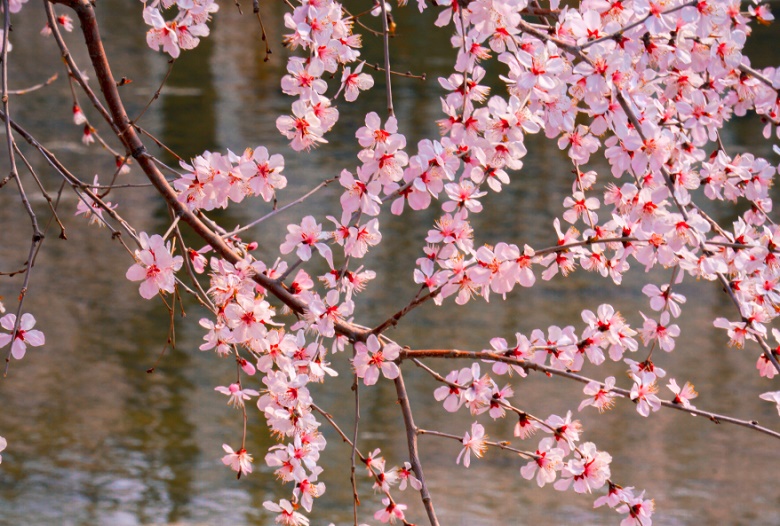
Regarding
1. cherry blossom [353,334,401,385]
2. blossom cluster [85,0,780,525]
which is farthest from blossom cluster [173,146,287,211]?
cherry blossom [353,334,401,385]

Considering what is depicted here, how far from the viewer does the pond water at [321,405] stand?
475 cm

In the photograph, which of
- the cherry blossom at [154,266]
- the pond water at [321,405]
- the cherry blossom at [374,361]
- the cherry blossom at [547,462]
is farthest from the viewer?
the pond water at [321,405]

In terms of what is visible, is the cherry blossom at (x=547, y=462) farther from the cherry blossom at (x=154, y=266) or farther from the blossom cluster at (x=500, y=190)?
the cherry blossom at (x=154, y=266)

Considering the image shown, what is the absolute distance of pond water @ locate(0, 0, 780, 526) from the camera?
475 cm

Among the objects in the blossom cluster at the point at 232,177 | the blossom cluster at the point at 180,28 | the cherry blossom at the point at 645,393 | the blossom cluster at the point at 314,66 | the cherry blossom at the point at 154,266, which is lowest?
the cherry blossom at the point at 645,393

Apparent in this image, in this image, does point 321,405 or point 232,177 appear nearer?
point 232,177

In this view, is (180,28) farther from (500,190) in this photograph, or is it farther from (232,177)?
(500,190)

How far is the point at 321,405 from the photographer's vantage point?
5664 millimetres

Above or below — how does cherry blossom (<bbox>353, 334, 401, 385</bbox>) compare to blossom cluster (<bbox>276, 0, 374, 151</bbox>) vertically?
below

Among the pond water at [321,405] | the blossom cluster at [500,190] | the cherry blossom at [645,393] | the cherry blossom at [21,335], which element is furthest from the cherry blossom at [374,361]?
the pond water at [321,405]

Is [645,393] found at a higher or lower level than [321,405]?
lower

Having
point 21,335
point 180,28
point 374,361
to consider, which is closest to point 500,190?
point 374,361

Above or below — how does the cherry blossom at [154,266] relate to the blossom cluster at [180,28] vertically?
below

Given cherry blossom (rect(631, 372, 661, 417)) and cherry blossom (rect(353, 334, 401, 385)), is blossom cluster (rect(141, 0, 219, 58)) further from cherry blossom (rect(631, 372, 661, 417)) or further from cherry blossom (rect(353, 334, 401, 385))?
cherry blossom (rect(631, 372, 661, 417))
